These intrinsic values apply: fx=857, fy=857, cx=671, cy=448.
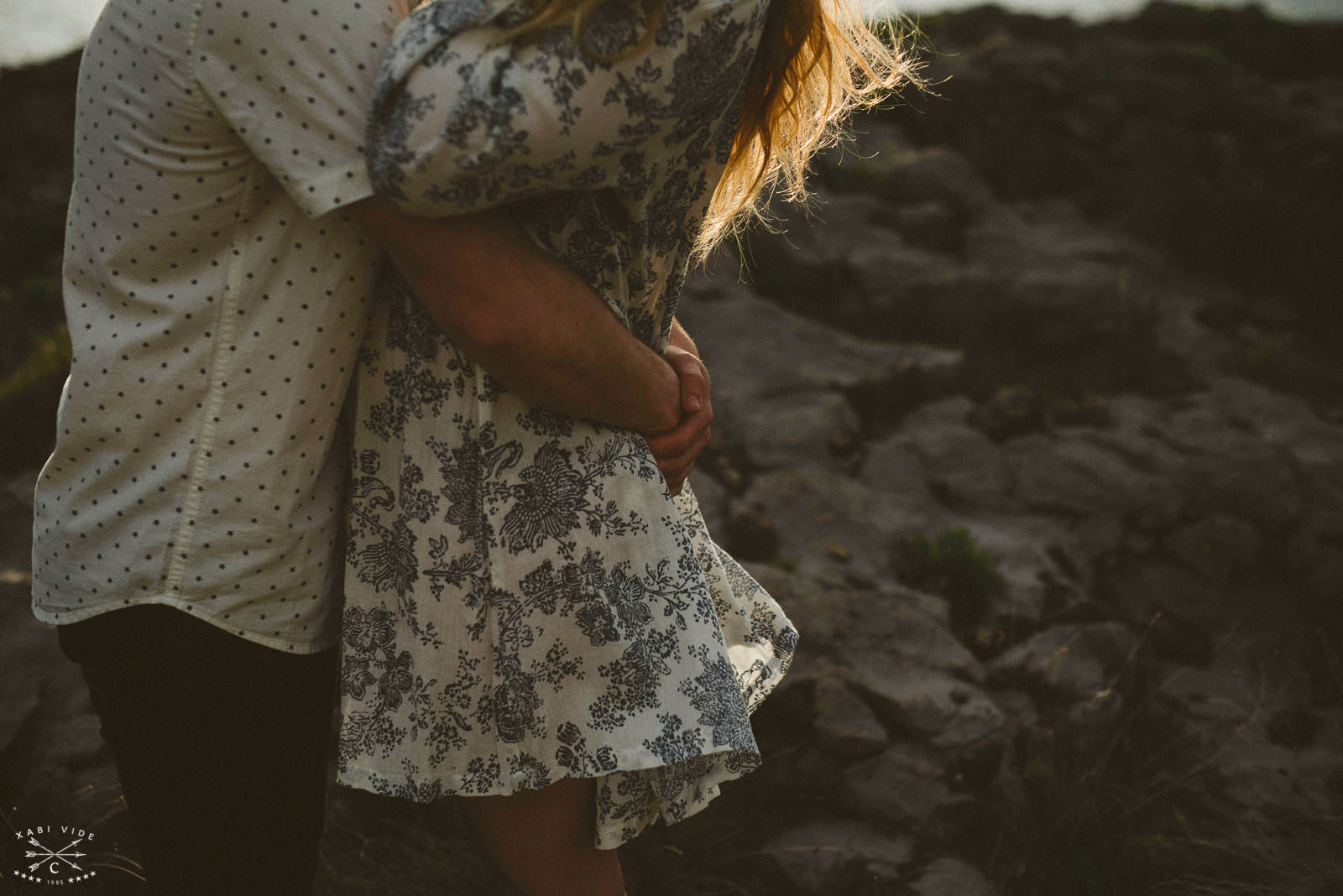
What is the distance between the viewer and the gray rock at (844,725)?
8.20 ft

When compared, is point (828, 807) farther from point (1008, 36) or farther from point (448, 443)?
point (1008, 36)

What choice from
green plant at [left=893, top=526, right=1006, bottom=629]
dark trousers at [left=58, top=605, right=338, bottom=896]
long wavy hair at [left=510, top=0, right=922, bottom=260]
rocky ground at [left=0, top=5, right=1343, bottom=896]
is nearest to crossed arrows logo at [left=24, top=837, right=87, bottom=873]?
rocky ground at [left=0, top=5, right=1343, bottom=896]

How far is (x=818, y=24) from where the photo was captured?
1.09 metres

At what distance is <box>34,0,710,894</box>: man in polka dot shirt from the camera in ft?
2.75

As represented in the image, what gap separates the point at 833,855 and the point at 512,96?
2.08 meters

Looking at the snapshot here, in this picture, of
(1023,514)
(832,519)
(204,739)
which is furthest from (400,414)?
(1023,514)

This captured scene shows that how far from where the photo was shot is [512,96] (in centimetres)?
79

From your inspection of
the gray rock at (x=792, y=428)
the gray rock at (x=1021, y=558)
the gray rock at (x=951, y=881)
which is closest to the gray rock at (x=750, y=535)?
the gray rock at (x=792, y=428)

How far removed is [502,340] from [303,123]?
28cm

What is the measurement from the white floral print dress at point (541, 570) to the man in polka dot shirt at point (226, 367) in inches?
2.5

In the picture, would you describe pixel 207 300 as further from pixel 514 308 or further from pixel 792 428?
pixel 792 428

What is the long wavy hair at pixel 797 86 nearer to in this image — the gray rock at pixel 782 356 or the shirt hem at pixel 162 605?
the shirt hem at pixel 162 605

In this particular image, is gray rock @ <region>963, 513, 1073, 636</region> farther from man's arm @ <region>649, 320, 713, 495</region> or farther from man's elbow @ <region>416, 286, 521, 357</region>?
man's elbow @ <region>416, 286, 521, 357</region>

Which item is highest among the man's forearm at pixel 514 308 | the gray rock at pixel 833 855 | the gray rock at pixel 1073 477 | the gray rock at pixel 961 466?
the man's forearm at pixel 514 308
